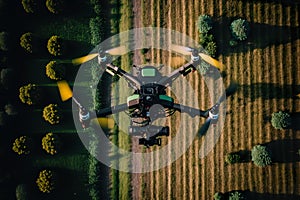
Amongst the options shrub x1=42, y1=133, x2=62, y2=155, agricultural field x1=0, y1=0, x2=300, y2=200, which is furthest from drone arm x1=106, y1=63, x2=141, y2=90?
shrub x1=42, y1=133, x2=62, y2=155

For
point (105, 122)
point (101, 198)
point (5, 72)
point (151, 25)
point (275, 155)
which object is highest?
point (151, 25)

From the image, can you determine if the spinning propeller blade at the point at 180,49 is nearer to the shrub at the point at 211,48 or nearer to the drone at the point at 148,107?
the shrub at the point at 211,48

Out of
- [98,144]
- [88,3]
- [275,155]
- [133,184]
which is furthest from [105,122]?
[275,155]

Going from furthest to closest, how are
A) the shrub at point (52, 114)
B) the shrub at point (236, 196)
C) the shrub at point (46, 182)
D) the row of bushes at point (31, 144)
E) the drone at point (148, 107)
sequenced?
the shrub at point (52, 114), the row of bushes at point (31, 144), the shrub at point (46, 182), the shrub at point (236, 196), the drone at point (148, 107)

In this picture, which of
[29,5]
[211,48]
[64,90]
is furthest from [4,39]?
[211,48]

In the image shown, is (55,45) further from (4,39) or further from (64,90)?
(4,39)

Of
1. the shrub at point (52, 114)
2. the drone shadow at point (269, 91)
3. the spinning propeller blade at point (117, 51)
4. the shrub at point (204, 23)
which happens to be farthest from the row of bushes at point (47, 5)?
the drone shadow at point (269, 91)

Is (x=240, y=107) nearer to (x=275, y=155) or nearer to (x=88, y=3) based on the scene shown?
(x=275, y=155)
